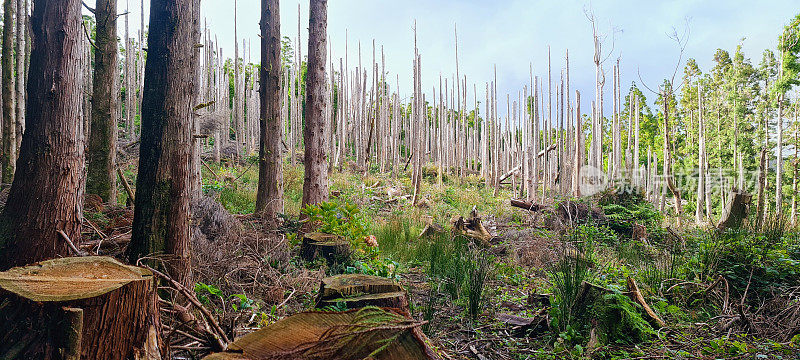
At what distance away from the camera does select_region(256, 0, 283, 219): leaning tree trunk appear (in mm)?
6078

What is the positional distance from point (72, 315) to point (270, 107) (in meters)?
5.06

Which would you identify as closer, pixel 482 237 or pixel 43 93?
pixel 43 93

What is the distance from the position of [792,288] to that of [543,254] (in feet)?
8.25

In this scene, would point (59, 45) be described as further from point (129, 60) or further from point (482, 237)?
point (129, 60)

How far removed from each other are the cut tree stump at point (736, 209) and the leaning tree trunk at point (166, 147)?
674 cm

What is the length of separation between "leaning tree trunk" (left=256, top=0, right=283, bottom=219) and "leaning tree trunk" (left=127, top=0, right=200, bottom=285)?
137 inches

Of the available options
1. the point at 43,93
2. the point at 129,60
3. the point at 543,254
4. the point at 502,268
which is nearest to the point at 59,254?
the point at 43,93

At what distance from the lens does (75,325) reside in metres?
1.36

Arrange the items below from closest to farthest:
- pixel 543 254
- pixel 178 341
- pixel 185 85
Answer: pixel 178 341 → pixel 185 85 → pixel 543 254

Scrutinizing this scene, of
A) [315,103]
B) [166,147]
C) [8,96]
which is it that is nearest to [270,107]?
[315,103]

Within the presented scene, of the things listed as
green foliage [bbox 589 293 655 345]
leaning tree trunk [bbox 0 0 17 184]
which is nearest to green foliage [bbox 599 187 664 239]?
green foliage [bbox 589 293 655 345]

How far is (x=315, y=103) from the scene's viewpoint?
5652mm

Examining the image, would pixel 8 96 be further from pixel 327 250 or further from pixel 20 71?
pixel 327 250

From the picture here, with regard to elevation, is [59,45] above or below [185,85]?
above
